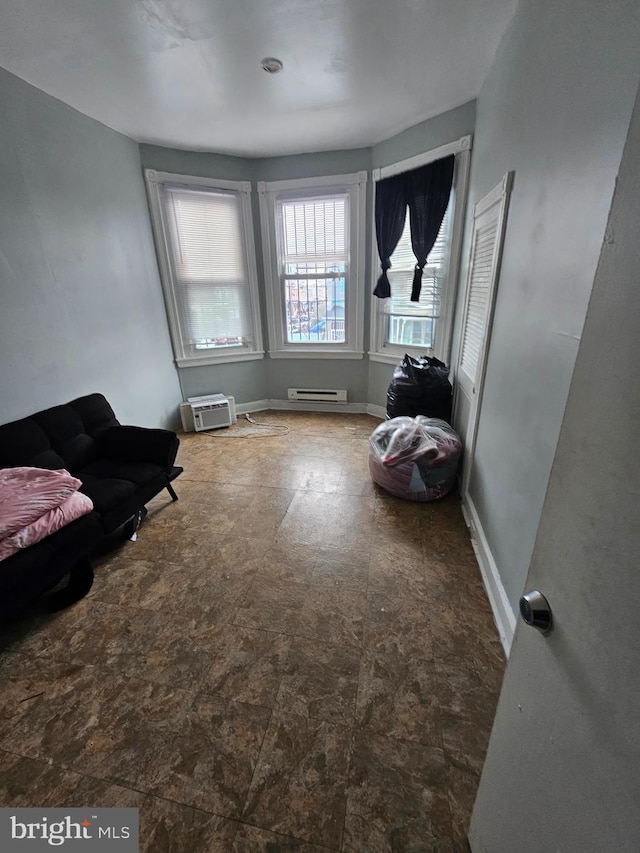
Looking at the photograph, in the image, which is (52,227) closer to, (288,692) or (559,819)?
(288,692)

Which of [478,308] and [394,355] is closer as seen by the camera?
[478,308]

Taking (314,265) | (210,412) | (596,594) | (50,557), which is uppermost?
(314,265)

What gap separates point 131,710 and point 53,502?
984 millimetres

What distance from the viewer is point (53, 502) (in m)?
1.69

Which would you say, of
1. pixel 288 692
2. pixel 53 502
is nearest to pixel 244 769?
pixel 288 692

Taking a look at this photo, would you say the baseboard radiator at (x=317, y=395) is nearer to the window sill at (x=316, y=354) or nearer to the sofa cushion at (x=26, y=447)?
the window sill at (x=316, y=354)

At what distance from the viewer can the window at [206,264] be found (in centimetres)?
350

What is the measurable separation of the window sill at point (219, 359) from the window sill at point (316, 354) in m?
0.21

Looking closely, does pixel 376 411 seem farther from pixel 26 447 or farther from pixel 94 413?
pixel 26 447

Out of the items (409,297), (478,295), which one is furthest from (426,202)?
(478,295)

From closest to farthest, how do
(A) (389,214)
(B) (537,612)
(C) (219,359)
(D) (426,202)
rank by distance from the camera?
1. (B) (537,612)
2. (D) (426,202)
3. (A) (389,214)
4. (C) (219,359)

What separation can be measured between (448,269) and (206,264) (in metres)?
2.47

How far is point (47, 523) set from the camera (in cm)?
162

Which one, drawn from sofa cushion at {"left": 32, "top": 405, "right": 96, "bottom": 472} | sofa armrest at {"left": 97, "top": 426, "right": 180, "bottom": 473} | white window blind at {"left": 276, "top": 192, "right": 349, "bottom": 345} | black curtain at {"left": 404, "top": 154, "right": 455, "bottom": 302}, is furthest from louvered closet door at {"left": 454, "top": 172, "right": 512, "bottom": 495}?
sofa cushion at {"left": 32, "top": 405, "right": 96, "bottom": 472}
